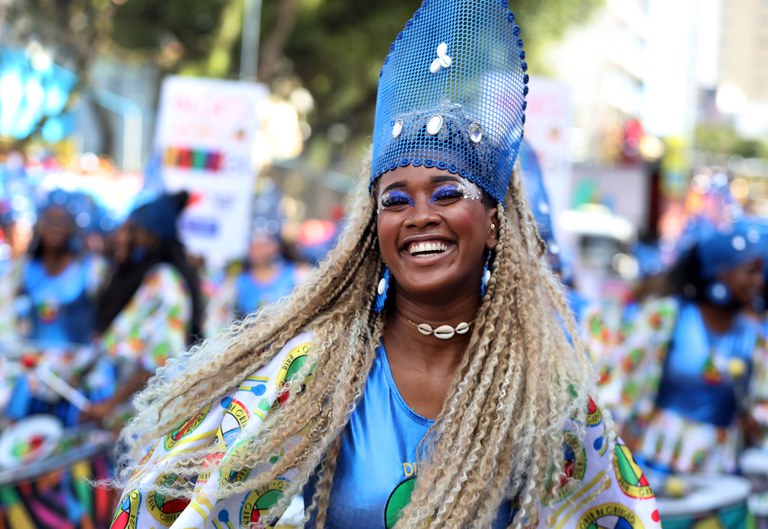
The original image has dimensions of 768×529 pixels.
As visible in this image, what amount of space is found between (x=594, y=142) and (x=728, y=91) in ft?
218

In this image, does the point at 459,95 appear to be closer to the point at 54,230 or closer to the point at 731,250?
the point at 731,250

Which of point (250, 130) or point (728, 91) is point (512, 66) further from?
point (728, 91)

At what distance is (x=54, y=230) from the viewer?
268 inches

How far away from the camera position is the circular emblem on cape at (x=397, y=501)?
86.5 inches

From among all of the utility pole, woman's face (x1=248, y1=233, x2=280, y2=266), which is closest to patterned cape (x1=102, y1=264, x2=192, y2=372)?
woman's face (x1=248, y1=233, x2=280, y2=266)

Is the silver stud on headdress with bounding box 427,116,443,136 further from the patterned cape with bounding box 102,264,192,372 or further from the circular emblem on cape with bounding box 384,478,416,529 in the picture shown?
the patterned cape with bounding box 102,264,192,372

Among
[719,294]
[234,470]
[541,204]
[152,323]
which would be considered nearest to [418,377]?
[234,470]

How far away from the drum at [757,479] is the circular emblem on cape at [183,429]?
10.3ft

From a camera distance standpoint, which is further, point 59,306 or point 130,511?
point 59,306

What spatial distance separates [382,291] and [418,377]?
0.22m

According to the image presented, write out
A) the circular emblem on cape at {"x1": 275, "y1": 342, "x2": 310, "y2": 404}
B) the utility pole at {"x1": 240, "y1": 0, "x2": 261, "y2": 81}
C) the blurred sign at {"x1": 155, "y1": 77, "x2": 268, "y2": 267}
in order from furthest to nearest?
the utility pole at {"x1": 240, "y1": 0, "x2": 261, "y2": 81}
the blurred sign at {"x1": 155, "y1": 77, "x2": 268, "y2": 267}
the circular emblem on cape at {"x1": 275, "y1": 342, "x2": 310, "y2": 404}

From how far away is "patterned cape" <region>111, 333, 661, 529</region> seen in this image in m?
2.16

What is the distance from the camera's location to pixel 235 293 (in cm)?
987

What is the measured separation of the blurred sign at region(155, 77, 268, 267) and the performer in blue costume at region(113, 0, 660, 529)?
6188mm
